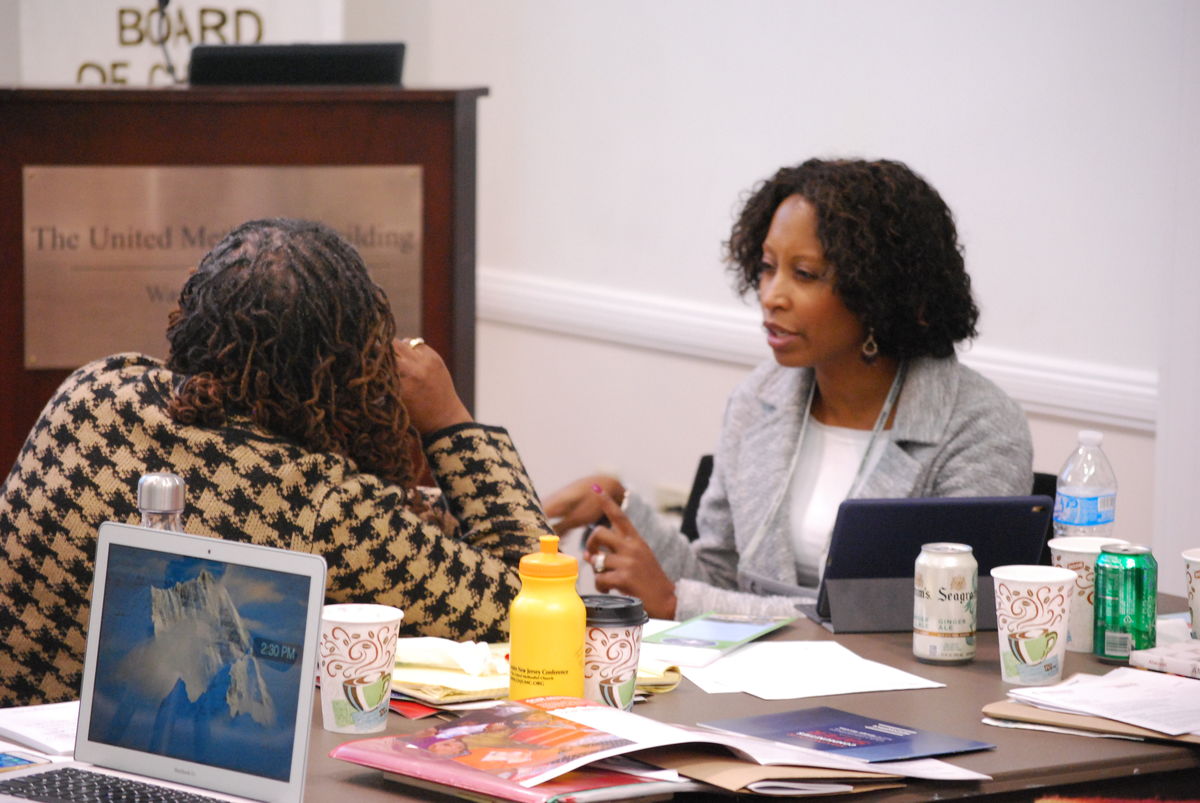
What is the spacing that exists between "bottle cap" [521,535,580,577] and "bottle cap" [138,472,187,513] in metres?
0.38

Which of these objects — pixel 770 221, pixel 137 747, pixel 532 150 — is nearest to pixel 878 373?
pixel 770 221

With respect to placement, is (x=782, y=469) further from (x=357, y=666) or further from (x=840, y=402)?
(x=357, y=666)

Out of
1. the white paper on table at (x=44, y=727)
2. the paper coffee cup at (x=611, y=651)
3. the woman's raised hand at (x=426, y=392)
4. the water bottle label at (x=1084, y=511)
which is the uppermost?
the woman's raised hand at (x=426, y=392)

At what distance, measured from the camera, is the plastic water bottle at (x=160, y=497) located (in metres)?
1.52

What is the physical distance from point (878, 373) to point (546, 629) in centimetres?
127

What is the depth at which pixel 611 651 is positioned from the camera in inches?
58.7

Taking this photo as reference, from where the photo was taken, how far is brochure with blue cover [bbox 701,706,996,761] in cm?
138

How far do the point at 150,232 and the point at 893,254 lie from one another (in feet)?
4.99

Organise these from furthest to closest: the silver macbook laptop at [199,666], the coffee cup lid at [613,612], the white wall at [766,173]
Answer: the white wall at [766,173] → the coffee cup lid at [613,612] → the silver macbook laptop at [199,666]

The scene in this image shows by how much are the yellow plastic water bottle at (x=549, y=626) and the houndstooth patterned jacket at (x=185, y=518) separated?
31cm

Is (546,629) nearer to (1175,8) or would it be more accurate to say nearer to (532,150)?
(1175,8)

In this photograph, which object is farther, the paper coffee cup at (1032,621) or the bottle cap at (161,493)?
the paper coffee cup at (1032,621)

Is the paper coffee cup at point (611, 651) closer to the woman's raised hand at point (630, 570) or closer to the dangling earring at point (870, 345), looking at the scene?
the woman's raised hand at point (630, 570)

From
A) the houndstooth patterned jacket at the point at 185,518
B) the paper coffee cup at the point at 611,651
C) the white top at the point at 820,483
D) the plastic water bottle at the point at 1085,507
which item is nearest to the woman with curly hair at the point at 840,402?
the white top at the point at 820,483
